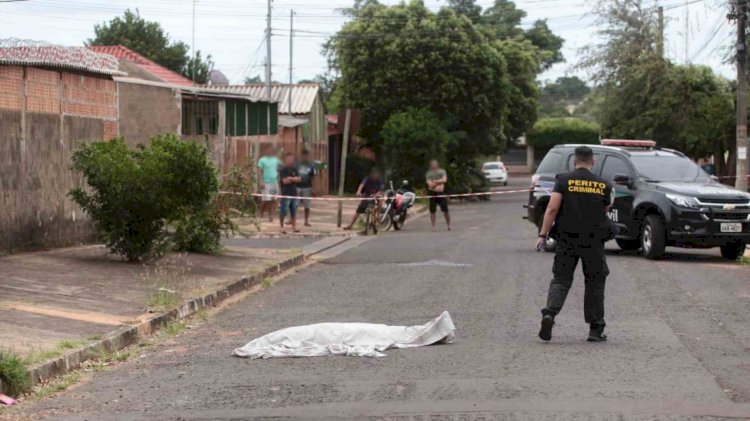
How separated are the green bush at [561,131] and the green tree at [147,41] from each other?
32162 mm

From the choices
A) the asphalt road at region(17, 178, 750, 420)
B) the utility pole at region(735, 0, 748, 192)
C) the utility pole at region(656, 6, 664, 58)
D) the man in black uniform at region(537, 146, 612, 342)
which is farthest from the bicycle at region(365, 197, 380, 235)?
the utility pole at region(656, 6, 664, 58)

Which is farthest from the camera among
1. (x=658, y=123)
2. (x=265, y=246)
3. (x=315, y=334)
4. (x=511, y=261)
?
(x=658, y=123)

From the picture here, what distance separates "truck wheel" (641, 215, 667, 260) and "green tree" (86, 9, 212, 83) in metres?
51.7

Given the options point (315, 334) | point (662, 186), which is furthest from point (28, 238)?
point (662, 186)

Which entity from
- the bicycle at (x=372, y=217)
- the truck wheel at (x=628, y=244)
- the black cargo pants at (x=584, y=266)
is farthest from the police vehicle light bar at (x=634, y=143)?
the black cargo pants at (x=584, y=266)

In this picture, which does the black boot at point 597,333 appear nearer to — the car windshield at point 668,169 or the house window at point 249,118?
the car windshield at point 668,169

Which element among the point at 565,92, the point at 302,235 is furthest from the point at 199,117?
the point at 565,92

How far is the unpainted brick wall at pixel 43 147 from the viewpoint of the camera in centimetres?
1592

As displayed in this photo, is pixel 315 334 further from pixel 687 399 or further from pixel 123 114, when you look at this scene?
pixel 123 114

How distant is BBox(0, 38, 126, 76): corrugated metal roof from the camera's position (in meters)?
16.4

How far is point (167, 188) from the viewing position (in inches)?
631

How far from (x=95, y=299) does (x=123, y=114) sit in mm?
15721

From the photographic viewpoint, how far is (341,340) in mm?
10156

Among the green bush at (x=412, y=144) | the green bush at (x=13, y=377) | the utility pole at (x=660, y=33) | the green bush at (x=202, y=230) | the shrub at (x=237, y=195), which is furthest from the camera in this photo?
the utility pole at (x=660, y=33)
